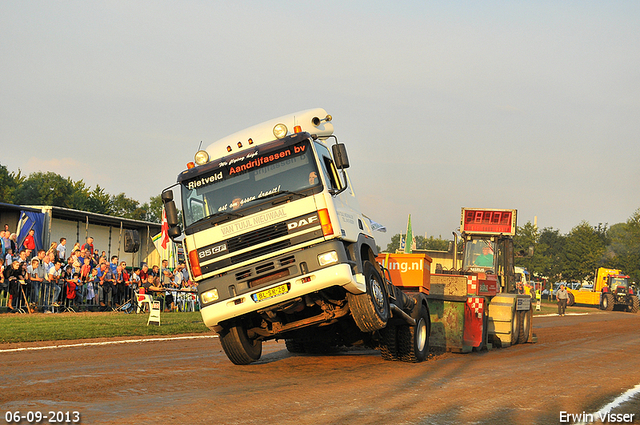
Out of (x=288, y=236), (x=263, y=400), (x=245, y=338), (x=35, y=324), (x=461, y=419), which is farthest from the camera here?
(x=35, y=324)

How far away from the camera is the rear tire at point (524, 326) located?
52.6 feet

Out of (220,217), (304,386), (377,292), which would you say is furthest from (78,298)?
(304,386)

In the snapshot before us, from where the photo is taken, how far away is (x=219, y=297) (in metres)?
8.84

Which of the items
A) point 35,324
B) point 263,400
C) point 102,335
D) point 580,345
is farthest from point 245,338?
point 580,345

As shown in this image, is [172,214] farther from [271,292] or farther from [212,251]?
[271,292]

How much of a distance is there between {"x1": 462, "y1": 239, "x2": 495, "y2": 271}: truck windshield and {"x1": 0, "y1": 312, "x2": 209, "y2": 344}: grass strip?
938cm

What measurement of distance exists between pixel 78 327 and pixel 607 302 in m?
42.1

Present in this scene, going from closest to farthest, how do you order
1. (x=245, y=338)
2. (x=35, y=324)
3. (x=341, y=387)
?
1. (x=341, y=387)
2. (x=245, y=338)
3. (x=35, y=324)

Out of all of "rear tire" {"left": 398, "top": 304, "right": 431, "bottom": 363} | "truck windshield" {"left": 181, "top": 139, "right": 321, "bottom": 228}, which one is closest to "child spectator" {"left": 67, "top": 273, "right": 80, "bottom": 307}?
"truck windshield" {"left": 181, "top": 139, "right": 321, "bottom": 228}

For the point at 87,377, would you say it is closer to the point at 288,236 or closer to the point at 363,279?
the point at 288,236

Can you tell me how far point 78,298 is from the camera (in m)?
21.1

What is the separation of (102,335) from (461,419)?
10.1 meters

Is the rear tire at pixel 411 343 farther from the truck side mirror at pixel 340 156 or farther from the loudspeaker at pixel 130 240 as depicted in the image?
the loudspeaker at pixel 130 240

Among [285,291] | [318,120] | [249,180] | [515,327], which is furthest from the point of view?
[515,327]
